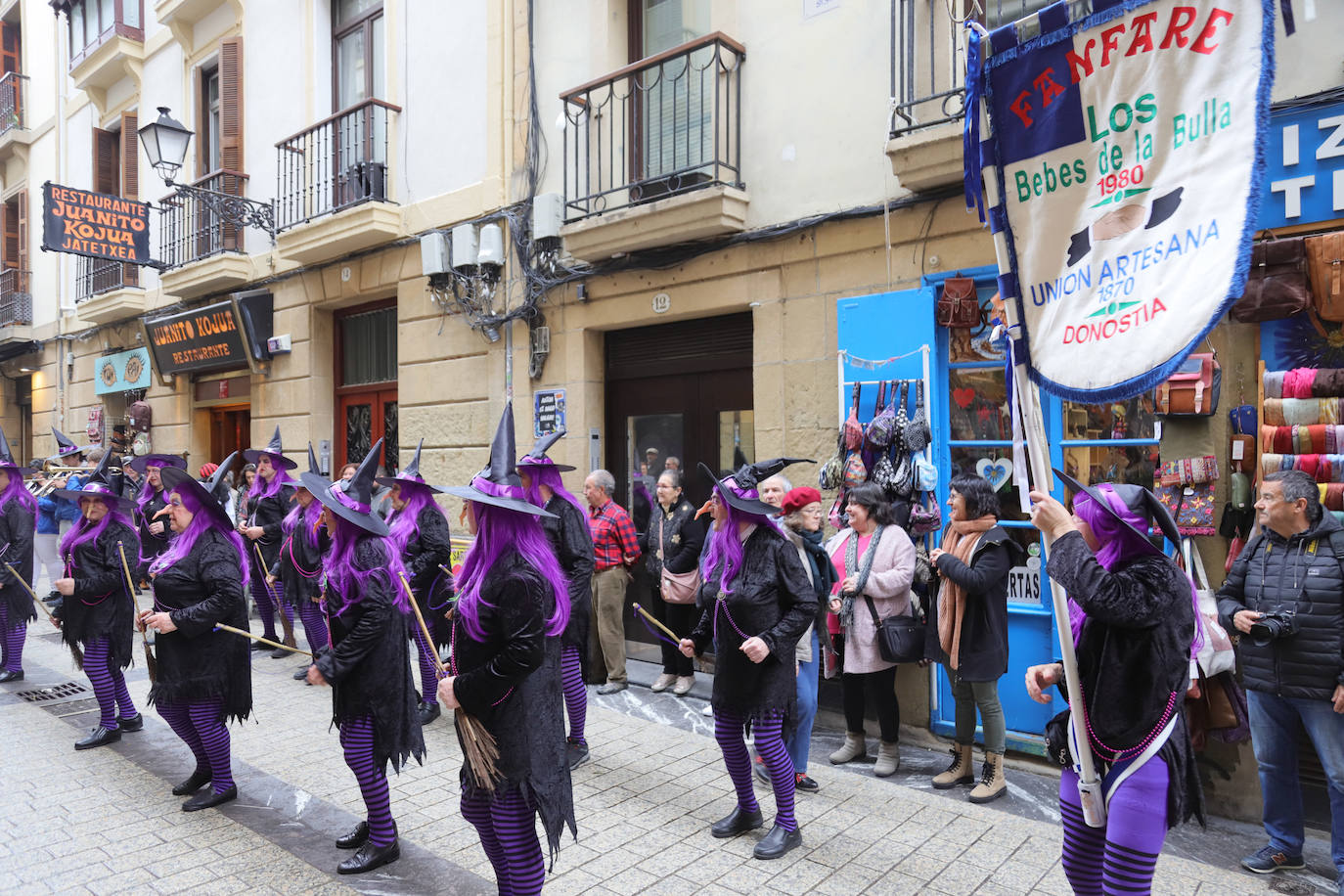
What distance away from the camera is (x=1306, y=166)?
14.9 feet

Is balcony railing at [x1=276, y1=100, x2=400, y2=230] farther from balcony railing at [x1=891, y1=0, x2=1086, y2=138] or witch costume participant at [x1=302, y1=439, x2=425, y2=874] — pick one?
witch costume participant at [x1=302, y1=439, x2=425, y2=874]

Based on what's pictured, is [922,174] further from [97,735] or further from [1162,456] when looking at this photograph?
[97,735]

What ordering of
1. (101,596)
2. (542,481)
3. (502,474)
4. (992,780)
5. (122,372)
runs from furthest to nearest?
1. (122,372)
2. (101,596)
3. (542,481)
4. (992,780)
5. (502,474)

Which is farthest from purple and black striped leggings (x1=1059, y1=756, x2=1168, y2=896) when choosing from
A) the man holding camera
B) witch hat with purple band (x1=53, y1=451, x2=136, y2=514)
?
witch hat with purple band (x1=53, y1=451, x2=136, y2=514)

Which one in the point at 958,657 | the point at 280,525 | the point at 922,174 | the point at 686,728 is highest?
the point at 922,174

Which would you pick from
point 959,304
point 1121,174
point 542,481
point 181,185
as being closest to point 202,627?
point 542,481

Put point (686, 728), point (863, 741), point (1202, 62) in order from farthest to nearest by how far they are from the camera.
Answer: point (686, 728) → point (863, 741) → point (1202, 62)

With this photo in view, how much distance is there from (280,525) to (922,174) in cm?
679

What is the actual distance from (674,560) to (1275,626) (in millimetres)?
3795

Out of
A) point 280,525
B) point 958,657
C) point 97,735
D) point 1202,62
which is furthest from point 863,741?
point 280,525

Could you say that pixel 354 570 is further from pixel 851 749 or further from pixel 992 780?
pixel 992 780

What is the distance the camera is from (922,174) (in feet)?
18.8

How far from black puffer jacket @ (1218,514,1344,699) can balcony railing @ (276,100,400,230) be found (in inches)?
358

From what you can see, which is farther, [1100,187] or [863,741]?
[863,741]
